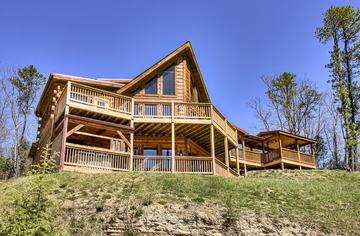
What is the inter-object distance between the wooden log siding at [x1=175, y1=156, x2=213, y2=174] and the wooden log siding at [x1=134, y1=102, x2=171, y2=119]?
2.56 meters

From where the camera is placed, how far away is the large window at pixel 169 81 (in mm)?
22734

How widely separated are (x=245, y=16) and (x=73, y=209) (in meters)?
19.1

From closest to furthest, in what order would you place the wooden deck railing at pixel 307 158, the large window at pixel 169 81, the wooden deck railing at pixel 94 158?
the wooden deck railing at pixel 94 158 < the large window at pixel 169 81 < the wooden deck railing at pixel 307 158

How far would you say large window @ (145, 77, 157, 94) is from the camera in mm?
22391

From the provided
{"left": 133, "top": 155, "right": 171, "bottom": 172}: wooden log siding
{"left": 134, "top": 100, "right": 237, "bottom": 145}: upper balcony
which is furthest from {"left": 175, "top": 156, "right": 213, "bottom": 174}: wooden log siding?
{"left": 134, "top": 100, "right": 237, "bottom": 145}: upper balcony

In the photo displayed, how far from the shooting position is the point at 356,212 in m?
14.1

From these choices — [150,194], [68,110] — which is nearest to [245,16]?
[68,110]

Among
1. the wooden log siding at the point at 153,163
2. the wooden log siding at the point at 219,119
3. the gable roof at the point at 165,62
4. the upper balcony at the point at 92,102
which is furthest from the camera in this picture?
the gable roof at the point at 165,62

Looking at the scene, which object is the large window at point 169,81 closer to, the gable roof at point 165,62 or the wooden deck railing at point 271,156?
the gable roof at point 165,62

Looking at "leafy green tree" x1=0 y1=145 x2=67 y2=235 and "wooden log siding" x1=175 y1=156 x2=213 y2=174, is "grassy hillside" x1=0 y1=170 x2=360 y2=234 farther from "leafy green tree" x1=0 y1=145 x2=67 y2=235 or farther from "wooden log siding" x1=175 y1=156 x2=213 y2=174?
"leafy green tree" x1=0 y1=145 x2=67 y2=235

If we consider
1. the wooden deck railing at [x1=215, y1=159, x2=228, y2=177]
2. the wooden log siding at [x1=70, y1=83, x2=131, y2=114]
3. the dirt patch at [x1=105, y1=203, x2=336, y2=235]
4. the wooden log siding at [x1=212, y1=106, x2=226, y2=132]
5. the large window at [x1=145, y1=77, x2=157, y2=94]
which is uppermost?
the large window at [x1=145, y1=77, x2=157, y2=94]

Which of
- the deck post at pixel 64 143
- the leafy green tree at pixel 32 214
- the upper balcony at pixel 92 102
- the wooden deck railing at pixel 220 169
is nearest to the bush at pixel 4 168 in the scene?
the upper balcony at pixel 92 102

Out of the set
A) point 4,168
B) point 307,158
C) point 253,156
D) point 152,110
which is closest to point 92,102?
point 152,110

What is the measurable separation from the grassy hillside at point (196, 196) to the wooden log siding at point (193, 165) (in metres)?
2.28
